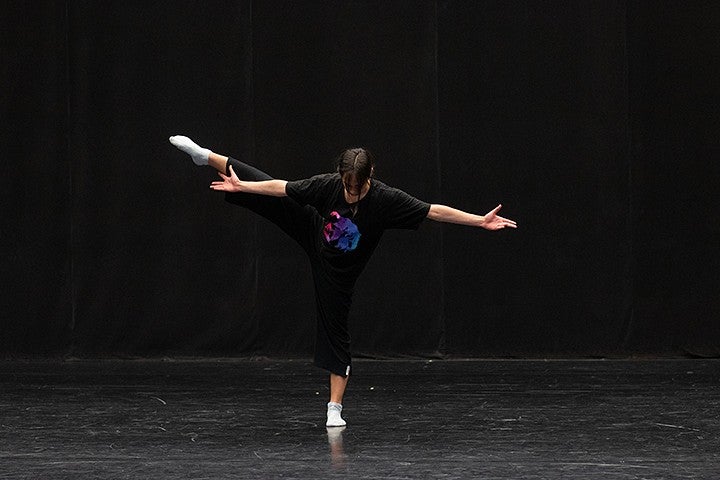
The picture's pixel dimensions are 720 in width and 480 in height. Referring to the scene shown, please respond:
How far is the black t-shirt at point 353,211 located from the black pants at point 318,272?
0.09 m

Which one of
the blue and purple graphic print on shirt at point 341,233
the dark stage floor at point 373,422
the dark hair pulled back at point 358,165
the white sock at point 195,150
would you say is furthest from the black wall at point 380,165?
the dark hair pulled back at point 358,165

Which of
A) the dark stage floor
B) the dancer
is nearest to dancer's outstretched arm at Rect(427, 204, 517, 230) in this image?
the dancer

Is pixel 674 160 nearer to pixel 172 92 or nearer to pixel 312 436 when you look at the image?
pixel 172 92

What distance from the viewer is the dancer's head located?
3.71m

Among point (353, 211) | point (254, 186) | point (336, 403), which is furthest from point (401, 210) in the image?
point (336, 403)

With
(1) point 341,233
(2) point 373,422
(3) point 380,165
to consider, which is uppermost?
(3) point 380,165

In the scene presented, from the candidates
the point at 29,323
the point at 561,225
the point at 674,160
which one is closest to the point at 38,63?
the point at 29,323

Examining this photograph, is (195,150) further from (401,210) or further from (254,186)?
(401,210)

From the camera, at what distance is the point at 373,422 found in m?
4.09

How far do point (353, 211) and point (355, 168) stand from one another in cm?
18

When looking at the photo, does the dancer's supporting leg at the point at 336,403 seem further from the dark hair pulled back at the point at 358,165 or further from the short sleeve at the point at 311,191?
the dark hair pulled back at the point at 358,165

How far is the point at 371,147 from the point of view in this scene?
6.66 meters

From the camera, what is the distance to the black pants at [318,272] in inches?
154

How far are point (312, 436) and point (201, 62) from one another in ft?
11.5
